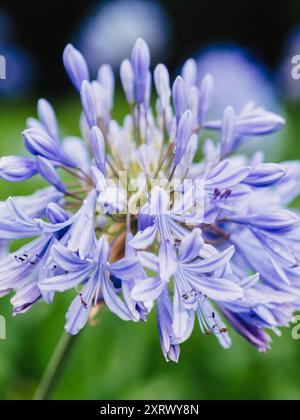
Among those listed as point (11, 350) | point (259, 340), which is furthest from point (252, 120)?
point (11, 350)

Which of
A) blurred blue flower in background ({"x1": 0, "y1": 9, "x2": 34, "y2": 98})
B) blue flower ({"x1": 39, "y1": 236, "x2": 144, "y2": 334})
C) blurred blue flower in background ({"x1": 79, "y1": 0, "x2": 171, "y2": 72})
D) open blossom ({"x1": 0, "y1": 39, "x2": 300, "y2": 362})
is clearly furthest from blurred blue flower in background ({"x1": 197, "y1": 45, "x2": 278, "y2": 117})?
blue flower ({"x1": 39, "y1": 236, "x2": 144, "y2": 334})

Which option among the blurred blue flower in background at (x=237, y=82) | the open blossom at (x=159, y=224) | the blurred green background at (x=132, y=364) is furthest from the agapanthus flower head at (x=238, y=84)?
the open blossom at (x=159, y=224)

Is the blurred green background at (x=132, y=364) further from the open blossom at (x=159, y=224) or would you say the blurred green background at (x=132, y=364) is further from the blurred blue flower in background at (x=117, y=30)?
the blurred blue flower in background at (x=117, y=30)

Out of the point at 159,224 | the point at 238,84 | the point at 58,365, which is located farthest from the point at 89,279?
the point at 238,84

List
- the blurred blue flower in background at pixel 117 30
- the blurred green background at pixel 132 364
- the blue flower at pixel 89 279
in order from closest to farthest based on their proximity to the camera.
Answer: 1. the blue flower at pixel 89 279
2. the blurred green background at pixel 132 364
3. the blurred blue flower in background at pixel 117 30

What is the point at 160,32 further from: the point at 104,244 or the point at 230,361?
the point at 104,244
